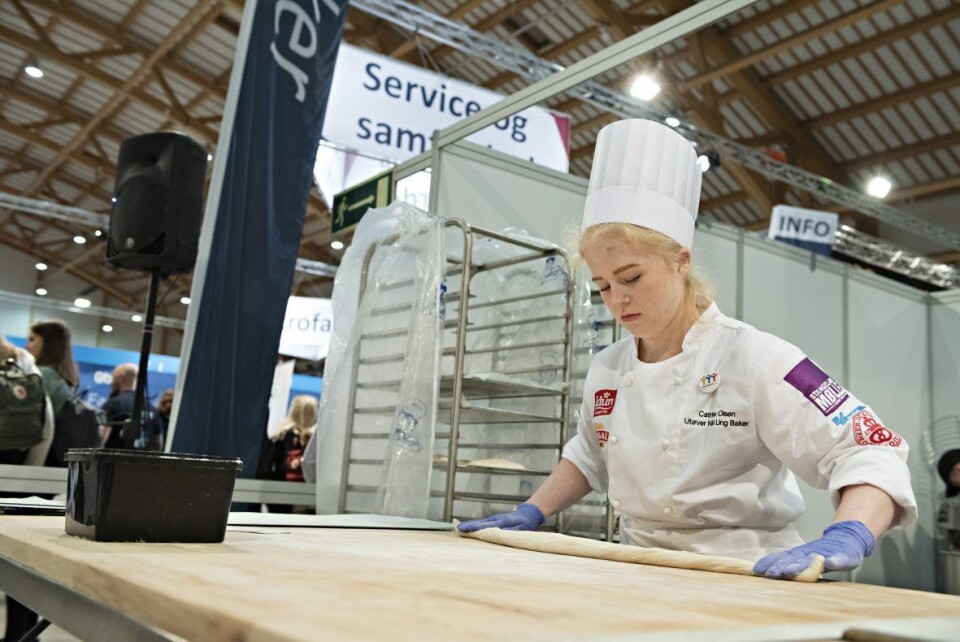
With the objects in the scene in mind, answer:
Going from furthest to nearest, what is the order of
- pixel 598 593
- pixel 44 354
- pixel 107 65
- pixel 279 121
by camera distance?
pixel 107 65, pixel 44 354, pixel 279 121, pixel 598 593

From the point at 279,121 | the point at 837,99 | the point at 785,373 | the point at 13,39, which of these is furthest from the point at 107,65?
the point at 785,373

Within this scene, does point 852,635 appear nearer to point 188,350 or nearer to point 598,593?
point 598,593

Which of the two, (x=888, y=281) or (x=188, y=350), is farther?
(x=888, y=281)

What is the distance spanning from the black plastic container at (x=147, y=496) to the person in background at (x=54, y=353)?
9.88 ft

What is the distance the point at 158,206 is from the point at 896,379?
3685mm

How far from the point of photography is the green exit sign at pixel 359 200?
11.0 feet

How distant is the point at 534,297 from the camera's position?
2.65 m

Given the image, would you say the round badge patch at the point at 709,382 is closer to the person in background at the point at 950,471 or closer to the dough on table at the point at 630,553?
the dough on table at the point at 630,553

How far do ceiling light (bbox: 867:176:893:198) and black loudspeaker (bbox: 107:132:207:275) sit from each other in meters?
7.74

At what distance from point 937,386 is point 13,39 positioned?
35.1ft

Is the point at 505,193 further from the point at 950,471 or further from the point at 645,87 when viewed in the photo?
the point at 645,87


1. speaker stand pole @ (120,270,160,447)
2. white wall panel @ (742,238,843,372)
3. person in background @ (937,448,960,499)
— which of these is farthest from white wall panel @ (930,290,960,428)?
speaker stand pole @ (120,270,160,447)

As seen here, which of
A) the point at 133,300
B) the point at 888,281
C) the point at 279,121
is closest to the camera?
the point at 279,121

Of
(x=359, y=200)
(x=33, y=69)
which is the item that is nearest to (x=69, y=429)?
(x=359, y=200)
